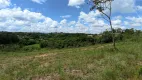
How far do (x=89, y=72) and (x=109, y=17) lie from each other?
9478 millimetres

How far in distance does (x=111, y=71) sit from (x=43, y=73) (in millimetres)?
2669

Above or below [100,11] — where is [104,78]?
below

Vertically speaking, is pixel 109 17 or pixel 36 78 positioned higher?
pixel 109 17

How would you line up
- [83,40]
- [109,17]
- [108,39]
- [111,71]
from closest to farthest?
[111,71] → [109,17] → [108,39] → [83,40]

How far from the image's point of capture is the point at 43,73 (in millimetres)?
8430

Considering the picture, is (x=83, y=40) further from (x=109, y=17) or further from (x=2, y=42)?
(x=109, y=17)

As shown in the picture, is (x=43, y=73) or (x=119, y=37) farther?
(x=119, y=37)

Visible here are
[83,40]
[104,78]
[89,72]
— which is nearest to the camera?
[104,78]

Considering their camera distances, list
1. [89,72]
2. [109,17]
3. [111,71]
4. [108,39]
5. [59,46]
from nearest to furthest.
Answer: [111,71]
[89,72]
[109,17]
[59,46]
[108,39]

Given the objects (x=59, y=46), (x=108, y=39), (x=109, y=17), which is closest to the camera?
(x=109, y=17)

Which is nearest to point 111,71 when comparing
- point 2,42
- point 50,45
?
point 50,45

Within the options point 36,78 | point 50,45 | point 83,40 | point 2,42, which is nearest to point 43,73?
point 36,78

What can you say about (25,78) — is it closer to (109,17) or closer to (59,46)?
(109,17)

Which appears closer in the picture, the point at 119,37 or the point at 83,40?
the point at 119,37
